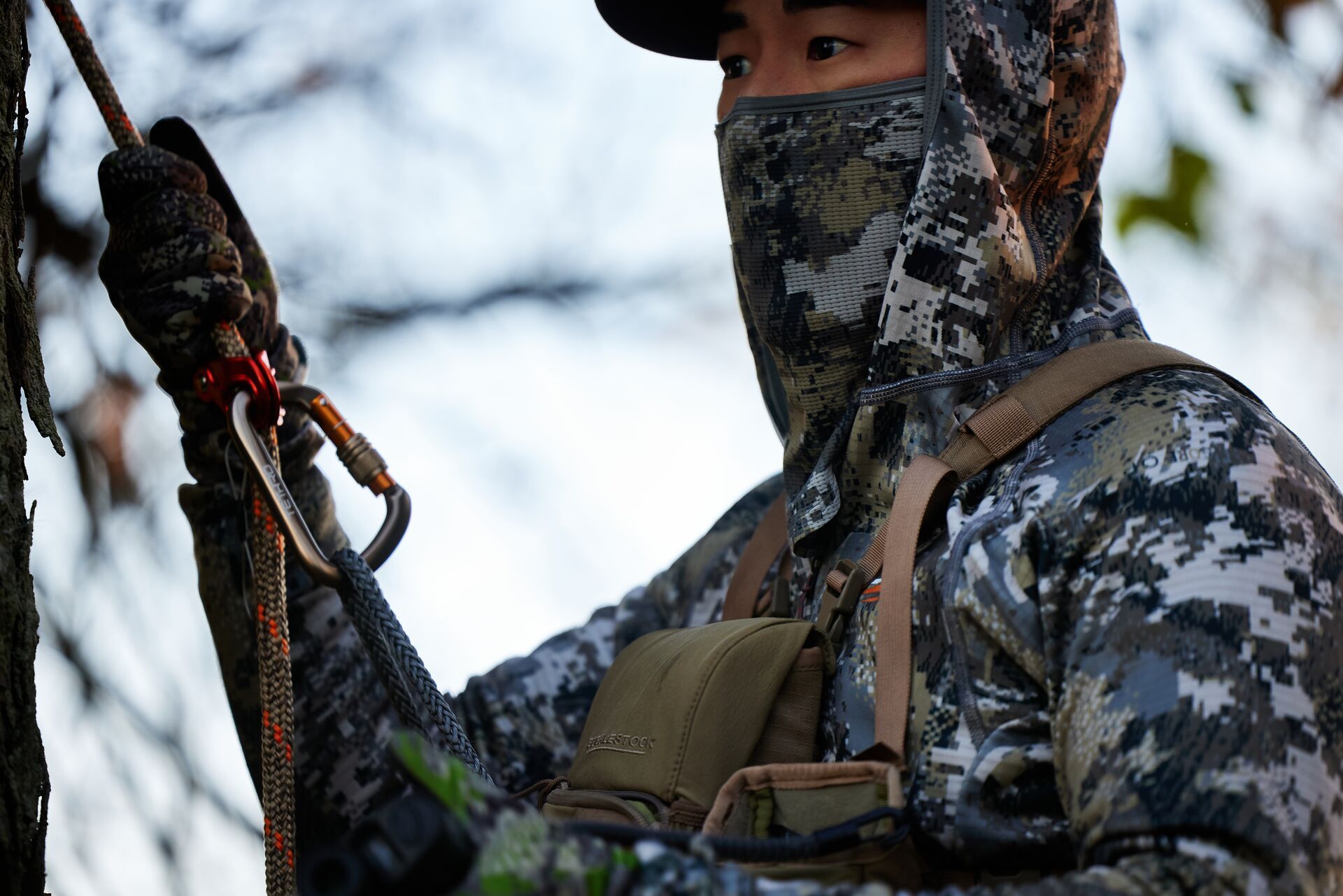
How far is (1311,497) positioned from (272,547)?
1364mm

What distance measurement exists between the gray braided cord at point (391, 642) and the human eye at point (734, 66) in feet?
3.12

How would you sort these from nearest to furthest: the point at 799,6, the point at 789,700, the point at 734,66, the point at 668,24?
the point at 789,700 < the point at 799,6 < the point at 734,66 < the point at 668,24

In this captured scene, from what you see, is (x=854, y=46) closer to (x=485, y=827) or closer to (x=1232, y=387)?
(x=1232, y=387)

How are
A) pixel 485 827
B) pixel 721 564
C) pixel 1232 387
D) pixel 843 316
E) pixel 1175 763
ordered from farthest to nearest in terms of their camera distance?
pixel 721 564 < pixel 843 316 < pixel 1232 387 < pixel 1175 763 < pixel 485 827

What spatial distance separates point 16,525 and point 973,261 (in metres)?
1.24

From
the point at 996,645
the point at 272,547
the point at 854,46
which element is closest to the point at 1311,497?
the point at 996,645

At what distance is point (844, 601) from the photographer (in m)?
1.78

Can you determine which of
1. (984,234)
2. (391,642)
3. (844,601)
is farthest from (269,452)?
(984,234)

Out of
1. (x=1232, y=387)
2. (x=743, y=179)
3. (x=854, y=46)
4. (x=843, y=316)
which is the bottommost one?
(x=1232, y=387)

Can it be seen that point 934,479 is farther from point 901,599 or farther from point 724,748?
point 724,748

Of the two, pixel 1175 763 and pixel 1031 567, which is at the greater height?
pixel 1031 567

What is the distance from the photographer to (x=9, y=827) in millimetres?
1458

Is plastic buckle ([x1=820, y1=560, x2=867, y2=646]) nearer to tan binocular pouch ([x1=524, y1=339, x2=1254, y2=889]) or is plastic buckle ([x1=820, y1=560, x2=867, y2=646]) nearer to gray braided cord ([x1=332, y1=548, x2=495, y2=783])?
tan binocular pouch ([x1=524, y1=339, x2=1254, y2=889])

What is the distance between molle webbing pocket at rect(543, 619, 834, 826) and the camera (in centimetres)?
170
